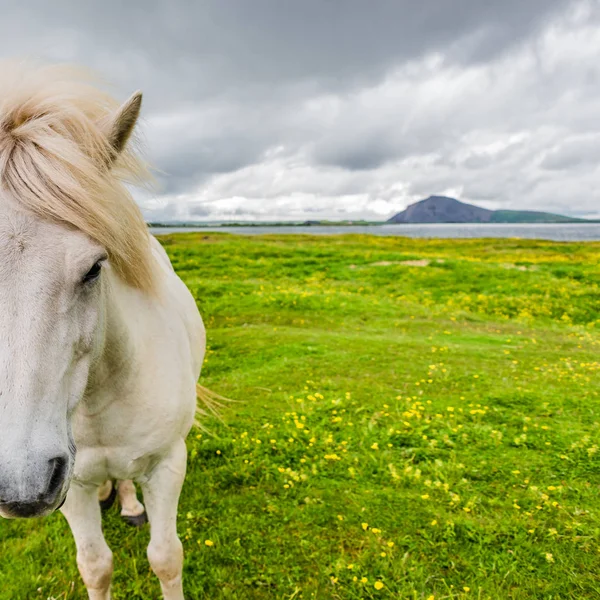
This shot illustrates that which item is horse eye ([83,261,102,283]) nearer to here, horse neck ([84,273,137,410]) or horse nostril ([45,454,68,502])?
horse neck ([84,273,137,410])

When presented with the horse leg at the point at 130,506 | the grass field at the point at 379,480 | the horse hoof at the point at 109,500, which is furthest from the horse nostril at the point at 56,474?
the horse hoof at the point at 109,500

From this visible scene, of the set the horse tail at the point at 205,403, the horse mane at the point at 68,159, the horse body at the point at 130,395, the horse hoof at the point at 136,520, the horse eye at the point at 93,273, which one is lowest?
the horse hoof at the point at 136,520

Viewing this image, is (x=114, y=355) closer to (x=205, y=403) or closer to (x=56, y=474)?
(x=56, y=474)

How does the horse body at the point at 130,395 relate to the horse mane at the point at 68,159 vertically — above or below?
below

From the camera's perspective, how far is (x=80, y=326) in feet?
5.53

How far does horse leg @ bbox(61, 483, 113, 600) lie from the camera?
8.47 feet

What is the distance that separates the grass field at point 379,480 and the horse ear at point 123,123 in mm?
3242

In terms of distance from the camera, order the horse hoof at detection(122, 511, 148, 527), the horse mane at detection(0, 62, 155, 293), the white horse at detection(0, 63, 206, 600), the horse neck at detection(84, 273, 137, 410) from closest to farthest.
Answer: the white horse at detection(0, 63, 206, 600), the horse mane at detection(0, 62, 155, 293), the horse neck at detection(84, 273, 137, 410), the horse hoof at detection(122, 511, 148, 527)

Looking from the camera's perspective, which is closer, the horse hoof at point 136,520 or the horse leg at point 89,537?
the horse leg at point 89,537

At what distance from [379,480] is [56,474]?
379 cm

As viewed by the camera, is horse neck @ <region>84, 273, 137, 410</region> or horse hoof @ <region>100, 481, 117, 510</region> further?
horse hoof @ <region>100, 481, 117, 510</region>

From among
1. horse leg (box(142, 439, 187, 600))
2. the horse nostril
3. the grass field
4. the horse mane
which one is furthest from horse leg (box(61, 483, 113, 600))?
the horse mane

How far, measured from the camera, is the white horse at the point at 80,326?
1.44 m

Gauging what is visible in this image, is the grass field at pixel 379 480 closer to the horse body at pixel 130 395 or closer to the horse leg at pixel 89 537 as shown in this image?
the horse leg at pixel 89 537
